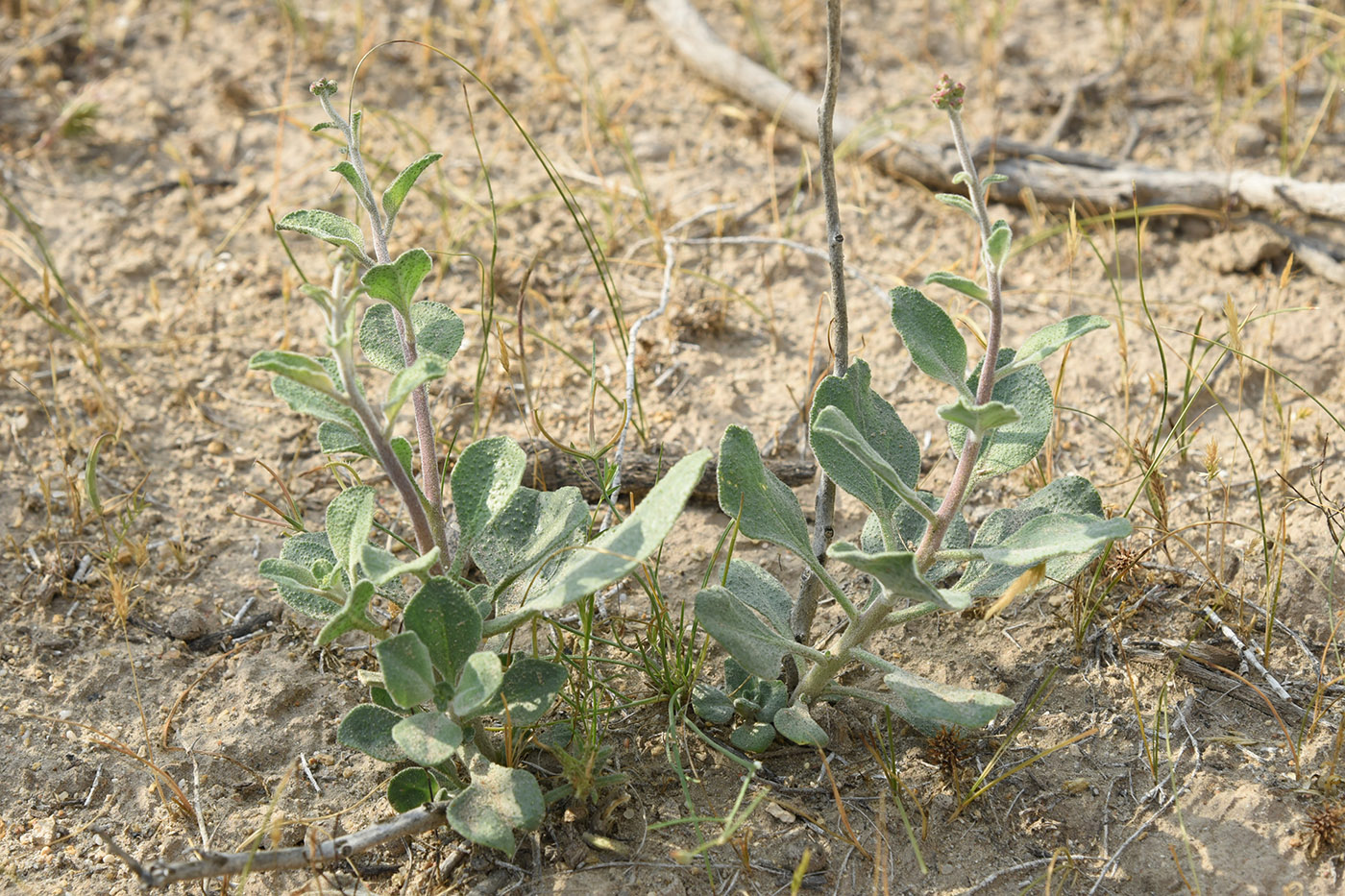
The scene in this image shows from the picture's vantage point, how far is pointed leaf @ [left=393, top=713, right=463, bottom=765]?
1.89 m

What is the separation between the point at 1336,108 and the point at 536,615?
3686 millimetres

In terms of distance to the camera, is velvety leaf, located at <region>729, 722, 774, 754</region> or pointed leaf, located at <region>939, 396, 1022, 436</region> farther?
velvety leaf, located at <region>729, 722, 774, 754</region>

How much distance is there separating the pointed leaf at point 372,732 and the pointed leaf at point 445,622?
18cm

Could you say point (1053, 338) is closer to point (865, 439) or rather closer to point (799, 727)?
point (865, 439)

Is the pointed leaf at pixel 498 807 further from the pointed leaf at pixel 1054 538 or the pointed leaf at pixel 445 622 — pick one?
the pointed leaf at pixel 1054 538

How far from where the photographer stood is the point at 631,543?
1921mm

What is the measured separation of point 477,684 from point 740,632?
0.53 m

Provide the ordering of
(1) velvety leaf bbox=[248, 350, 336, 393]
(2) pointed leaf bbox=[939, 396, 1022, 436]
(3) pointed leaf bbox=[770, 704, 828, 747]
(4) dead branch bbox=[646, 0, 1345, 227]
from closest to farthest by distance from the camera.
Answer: (1) velvety leaf bbox=[248, 350, 336, 393]
(2) pointed leaf bbox=[939, 396, 1022, 436]
(3) pointed leaf bbox=[770, 704, 828, 747]
(4) dead branch bbox=[646, 0, 1345, 227]

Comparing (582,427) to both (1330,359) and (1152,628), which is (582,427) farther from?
(1330,359)

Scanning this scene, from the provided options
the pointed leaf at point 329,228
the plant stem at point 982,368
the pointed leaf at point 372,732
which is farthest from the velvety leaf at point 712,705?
the pointed leaf at point 329,228

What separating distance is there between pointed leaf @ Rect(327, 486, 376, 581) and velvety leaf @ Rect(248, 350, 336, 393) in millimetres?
277

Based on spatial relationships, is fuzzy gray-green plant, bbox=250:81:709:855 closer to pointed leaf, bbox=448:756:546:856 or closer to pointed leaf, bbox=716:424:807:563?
pointed leaf, bbox=448:756:546:856

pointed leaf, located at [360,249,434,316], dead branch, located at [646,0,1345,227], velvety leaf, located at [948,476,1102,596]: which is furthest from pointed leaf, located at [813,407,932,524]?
dead branch, located at [646,0,1345,227]

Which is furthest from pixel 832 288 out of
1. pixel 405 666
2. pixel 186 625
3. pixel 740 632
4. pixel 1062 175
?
pixel 1062 175
